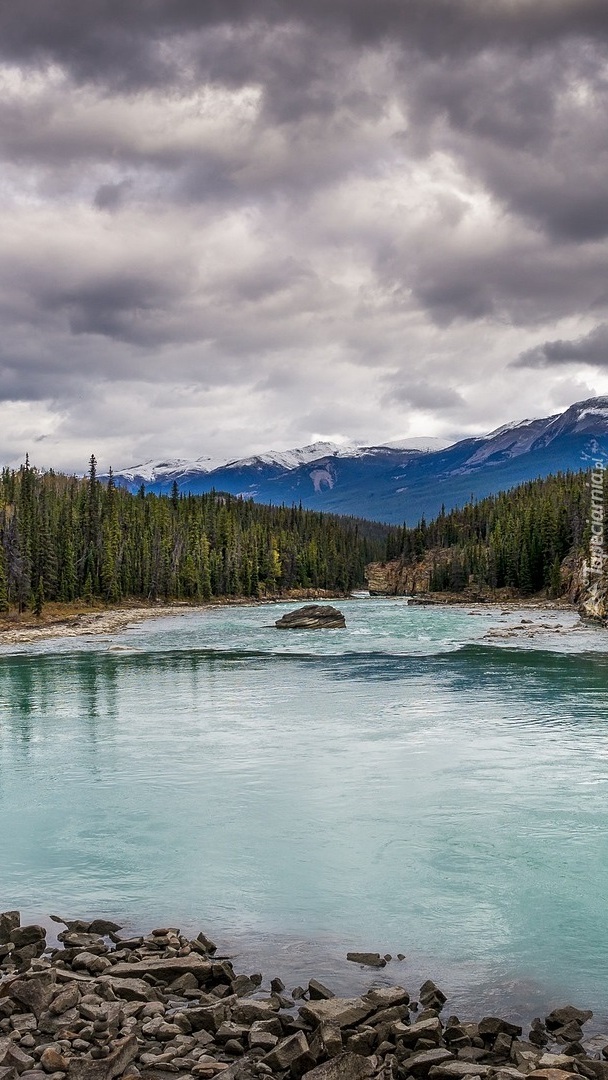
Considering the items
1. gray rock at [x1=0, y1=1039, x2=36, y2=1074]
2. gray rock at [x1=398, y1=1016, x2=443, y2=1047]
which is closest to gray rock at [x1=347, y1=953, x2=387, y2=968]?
gray rock at [x1=398, y1=1016, x2=443, y2=1047]

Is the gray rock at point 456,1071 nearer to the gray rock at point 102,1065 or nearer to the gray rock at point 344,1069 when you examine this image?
the gray rock at point 344,1069

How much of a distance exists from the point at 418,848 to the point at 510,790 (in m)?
4.41

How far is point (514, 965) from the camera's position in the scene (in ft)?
36.7

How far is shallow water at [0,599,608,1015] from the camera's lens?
39.3 feet

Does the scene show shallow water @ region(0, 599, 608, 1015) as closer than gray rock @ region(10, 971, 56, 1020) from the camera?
No

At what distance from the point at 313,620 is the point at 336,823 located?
64768 millimetres

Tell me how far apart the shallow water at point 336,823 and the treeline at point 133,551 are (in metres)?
72.0

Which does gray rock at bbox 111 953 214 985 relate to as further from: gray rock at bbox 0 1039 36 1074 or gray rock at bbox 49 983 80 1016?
gray rock at bbox 0 1039 36 1074

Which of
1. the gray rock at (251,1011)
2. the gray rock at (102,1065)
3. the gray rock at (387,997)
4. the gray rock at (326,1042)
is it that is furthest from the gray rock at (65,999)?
the gray rock at (387,997)

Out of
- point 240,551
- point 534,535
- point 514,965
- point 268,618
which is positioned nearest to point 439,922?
point 514,965

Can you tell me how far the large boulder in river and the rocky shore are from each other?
69.8m

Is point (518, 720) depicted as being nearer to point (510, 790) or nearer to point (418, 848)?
point (510, 790)

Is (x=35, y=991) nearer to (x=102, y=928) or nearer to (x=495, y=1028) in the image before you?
(x=102, y=928)

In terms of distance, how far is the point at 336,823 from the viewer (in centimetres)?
1739
